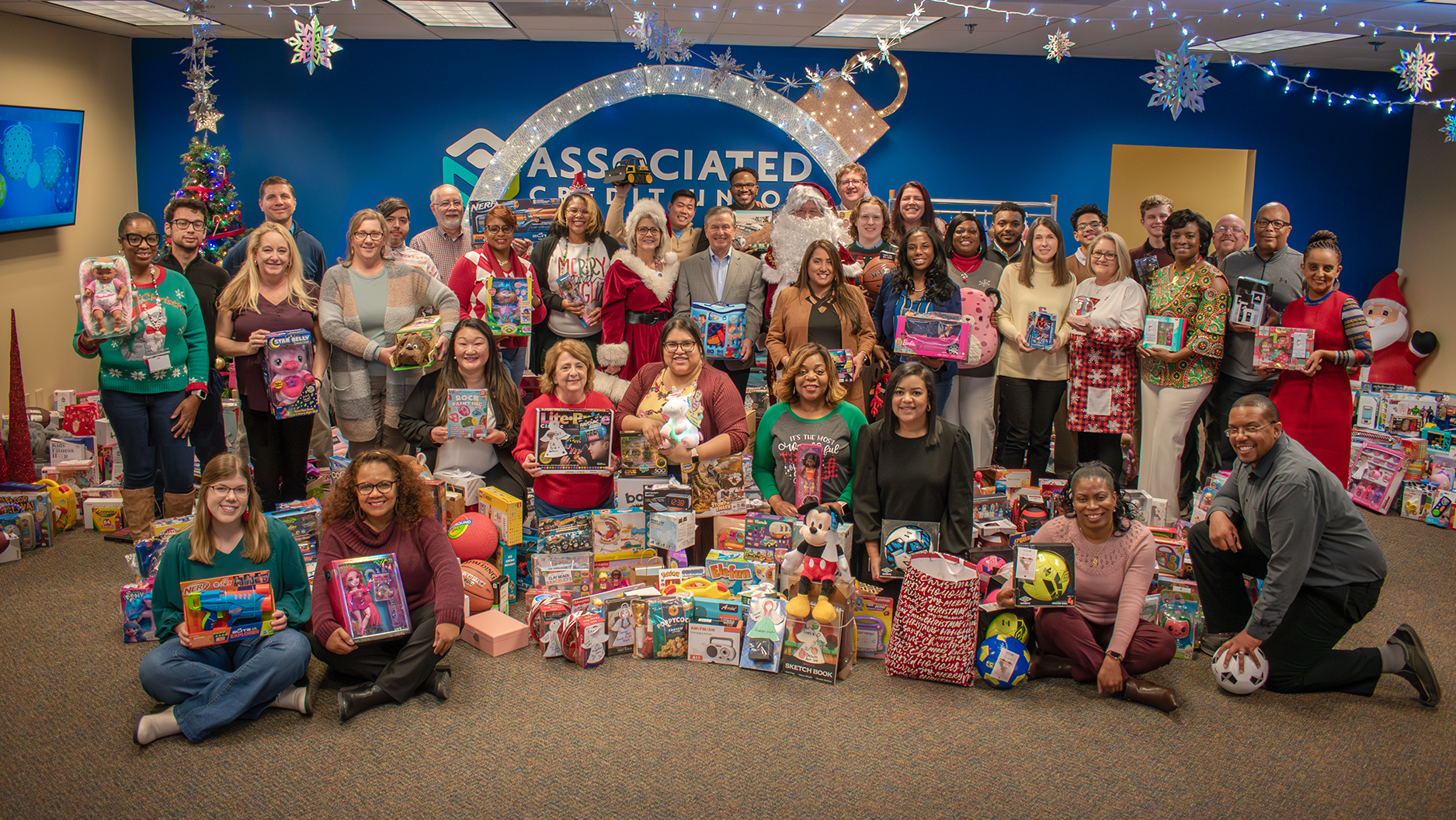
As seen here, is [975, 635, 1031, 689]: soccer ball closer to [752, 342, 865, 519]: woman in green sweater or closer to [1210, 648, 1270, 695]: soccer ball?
[1210, 648, 1270, 695]: soccer ball

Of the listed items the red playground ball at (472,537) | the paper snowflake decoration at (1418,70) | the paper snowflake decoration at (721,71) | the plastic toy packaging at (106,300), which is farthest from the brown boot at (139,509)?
the paper snowflake decoration at (1418,70)

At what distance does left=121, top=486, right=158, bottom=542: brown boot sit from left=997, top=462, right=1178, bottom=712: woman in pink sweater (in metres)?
4.11

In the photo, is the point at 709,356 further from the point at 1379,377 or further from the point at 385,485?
the point at 1379,377

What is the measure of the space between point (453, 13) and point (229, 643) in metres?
5.44

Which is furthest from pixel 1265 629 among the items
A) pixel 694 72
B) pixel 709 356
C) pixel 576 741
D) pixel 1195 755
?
pixel 694 72

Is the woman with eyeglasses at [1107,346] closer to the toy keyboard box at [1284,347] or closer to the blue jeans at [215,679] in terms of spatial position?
the toy keyboard box at [1284,347]

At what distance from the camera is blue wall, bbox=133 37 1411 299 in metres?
8.00

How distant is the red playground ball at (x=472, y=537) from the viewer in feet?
13.3

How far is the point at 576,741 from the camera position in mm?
3012

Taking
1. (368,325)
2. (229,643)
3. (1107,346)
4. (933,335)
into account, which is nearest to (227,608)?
(229,643)

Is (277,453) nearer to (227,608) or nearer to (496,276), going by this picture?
(496,276)

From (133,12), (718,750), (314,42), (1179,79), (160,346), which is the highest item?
(133,12)

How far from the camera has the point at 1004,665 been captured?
3.38 m

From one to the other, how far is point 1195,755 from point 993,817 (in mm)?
821
